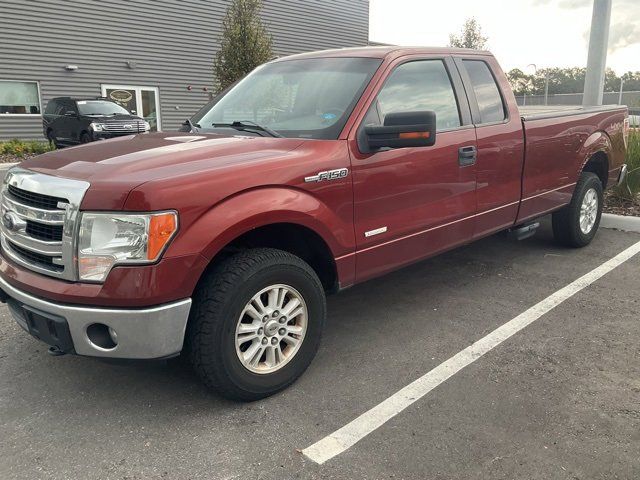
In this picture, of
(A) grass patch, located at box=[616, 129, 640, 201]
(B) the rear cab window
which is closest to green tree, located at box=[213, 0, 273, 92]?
(A) grass patch, located at box=[616, 129, 640, 201]

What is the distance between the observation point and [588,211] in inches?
225

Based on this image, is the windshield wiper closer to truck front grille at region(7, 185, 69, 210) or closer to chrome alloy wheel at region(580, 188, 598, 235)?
truck front grille at region(7, 185, 69, 210)

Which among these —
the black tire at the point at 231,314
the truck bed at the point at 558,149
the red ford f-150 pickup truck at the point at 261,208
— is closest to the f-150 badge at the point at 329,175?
the red ford f-150 pickup truck at the point at 261,208

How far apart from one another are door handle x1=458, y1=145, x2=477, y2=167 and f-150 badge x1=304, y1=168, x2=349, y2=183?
45.0 inches

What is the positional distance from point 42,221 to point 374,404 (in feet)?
6.33

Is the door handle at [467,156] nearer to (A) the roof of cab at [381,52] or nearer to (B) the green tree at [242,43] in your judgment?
(A) the roof of cab at [381,52]

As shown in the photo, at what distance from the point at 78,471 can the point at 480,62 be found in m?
4.00

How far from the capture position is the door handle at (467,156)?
12.9ft

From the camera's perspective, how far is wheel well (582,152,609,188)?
226 inches

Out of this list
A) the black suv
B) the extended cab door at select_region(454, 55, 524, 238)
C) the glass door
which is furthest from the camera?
the glass door

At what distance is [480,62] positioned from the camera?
14.7 ft

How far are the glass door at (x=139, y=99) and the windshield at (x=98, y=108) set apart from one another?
355 cm

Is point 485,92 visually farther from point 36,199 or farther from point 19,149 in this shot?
point 19,149

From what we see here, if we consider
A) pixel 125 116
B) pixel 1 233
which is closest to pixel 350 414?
pixel 1 233
